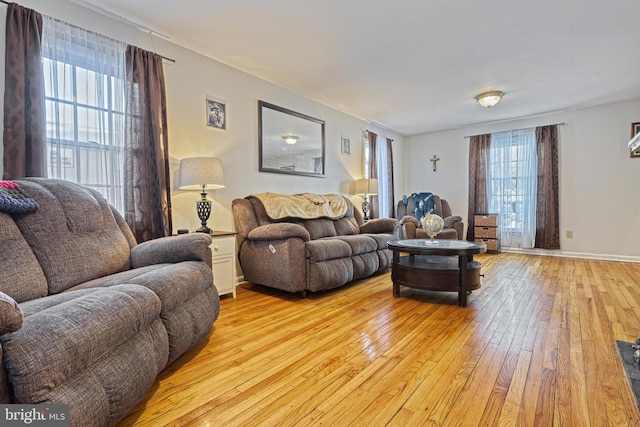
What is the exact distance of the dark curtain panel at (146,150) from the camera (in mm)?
2488

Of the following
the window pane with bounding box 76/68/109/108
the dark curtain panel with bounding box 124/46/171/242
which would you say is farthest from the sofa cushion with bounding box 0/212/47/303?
the window pane with bounding box 76/68/109/108

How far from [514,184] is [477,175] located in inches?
23.7

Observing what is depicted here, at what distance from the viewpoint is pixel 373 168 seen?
5488 mm

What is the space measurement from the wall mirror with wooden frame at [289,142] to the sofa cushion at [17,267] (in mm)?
2387

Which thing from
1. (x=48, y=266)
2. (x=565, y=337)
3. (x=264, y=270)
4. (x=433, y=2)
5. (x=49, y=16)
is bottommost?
(x=565, y=337)

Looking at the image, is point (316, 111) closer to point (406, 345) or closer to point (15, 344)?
point (406, 345)

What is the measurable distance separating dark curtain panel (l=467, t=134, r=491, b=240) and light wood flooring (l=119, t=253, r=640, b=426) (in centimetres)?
300

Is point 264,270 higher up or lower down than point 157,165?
lower down

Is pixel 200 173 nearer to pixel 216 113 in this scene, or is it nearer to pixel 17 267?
pixel 216 113

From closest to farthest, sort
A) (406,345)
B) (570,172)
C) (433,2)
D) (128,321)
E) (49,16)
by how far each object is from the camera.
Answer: (128,321)
(406,345)
(49,16)
(433,2)
(570,172)

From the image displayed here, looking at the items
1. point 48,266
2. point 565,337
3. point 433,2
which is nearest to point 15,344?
point 48,266

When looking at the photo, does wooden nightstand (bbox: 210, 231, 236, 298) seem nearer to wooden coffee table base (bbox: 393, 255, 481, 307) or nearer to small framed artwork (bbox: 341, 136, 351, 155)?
wooden coffee table base (bbox: 393, 255, 481, 307)

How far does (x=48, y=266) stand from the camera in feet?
4.96

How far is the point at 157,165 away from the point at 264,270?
1.28 metres
